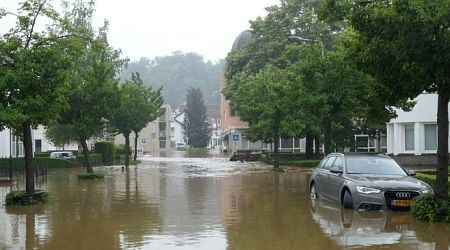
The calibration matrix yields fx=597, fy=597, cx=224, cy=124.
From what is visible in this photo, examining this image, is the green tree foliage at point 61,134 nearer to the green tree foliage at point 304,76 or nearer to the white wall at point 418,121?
the green tree foliage at point 304,76

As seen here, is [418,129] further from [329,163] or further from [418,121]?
[329,163]

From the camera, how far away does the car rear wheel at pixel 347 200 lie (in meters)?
14.2

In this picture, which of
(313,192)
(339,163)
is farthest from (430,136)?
(339,163)

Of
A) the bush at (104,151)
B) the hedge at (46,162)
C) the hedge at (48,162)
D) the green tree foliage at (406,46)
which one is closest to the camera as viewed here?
the green tree foliage at (406,46)

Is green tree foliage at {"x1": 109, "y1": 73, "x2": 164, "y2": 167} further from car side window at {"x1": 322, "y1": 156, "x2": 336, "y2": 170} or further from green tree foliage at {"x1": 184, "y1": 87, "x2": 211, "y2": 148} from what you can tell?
green tree foliage at {"x1": 184, "y1": 87, "x2": 211, "y2": 148}

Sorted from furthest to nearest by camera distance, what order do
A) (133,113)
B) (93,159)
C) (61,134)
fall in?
(61,134) < (93,159) < (133,113)

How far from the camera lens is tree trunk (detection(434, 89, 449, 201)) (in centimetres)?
1218

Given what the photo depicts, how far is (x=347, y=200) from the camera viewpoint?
14305 mm

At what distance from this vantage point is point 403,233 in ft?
35.4

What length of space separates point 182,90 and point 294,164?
129538mm

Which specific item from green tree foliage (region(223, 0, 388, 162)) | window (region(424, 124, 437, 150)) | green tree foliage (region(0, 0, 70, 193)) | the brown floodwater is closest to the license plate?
the brown floodwater

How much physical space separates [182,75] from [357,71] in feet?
511

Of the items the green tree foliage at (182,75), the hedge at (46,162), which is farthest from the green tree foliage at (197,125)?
the hedge at (46,162)

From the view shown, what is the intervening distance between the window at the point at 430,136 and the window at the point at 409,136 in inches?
38.6
